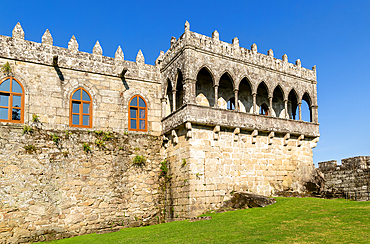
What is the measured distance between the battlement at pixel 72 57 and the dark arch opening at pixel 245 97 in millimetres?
4799

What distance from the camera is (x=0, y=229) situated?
13.3 metres

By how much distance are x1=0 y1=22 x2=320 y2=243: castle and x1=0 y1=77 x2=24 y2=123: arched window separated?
0.15ft

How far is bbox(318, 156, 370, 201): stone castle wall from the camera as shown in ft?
58.4

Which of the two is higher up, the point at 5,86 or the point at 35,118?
the point at 5,86

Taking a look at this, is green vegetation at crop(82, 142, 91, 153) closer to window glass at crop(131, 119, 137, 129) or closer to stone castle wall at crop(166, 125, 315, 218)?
window glass at crop(131, 119, 137, 129)

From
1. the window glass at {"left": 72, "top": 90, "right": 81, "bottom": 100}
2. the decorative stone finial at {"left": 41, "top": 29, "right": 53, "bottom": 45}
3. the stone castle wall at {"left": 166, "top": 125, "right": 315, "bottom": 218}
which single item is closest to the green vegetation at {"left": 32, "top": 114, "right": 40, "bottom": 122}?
the window glass at {"left": 72, "top": 90, "right": 81, "bottom": 100}

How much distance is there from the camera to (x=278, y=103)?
2041cm

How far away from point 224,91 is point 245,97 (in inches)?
58.4

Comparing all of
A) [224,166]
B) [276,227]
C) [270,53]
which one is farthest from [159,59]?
[276,227]

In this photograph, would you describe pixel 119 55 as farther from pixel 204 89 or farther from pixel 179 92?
pixel 204 89

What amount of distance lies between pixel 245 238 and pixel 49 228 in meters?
9.00

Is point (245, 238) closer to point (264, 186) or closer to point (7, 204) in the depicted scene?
point (264, 186)

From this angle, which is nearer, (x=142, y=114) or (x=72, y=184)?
(x=72, y=184)

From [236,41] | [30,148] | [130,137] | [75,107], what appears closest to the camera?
[30,148]
